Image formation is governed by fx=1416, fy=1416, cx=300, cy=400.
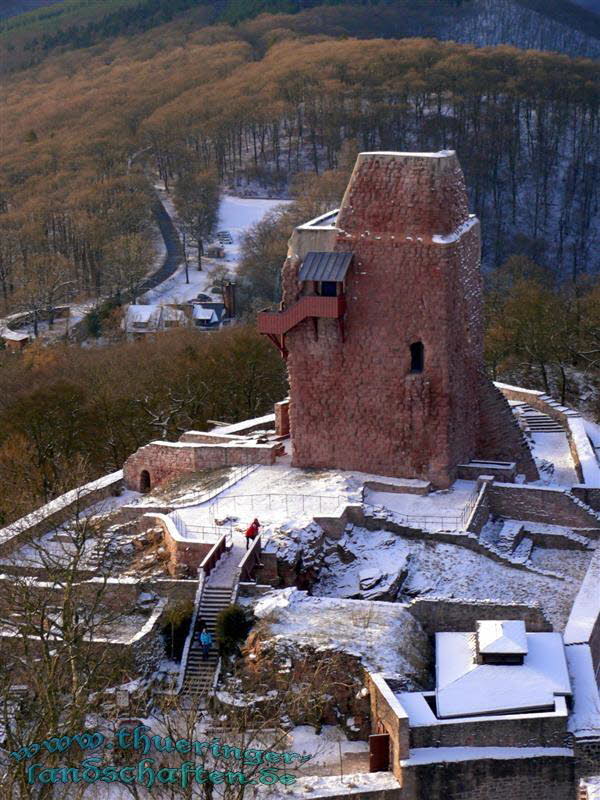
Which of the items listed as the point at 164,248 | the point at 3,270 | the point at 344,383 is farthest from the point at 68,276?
the point at 344,383

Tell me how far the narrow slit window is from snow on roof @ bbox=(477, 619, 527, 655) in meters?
8.99

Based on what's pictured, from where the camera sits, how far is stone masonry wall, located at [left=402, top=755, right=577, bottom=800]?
3019 centimetres

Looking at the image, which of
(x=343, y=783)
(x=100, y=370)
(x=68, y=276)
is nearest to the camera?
(x=343, y=783)

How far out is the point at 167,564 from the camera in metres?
37.1

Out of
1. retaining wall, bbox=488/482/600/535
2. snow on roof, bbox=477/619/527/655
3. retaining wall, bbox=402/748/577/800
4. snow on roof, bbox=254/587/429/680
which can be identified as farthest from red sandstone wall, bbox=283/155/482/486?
retaining wall, bbox=402/748/577/800

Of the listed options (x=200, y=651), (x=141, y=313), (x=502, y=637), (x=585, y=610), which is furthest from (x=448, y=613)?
(x=141, y=313)

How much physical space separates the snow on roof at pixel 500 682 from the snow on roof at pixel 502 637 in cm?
34

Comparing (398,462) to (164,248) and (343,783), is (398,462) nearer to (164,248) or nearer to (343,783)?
(343,783)

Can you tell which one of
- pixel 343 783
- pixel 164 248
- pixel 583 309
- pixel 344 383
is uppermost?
pixel 344 383

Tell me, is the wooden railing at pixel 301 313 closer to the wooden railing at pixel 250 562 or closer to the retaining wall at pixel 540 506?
the retaining wall at pixel 540 506

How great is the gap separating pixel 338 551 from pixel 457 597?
337cm

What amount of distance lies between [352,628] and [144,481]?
12.0 meters

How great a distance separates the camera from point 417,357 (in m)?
40.0

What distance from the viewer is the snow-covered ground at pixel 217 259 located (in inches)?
4097
